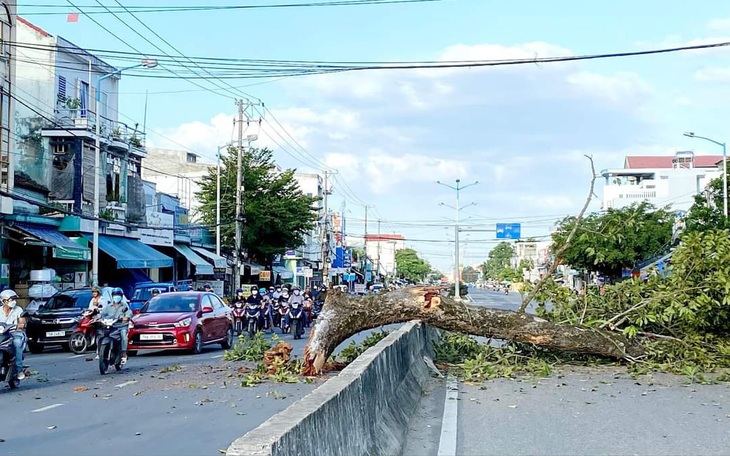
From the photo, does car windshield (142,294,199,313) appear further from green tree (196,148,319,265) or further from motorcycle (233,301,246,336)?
green tree (196,148,319,265)

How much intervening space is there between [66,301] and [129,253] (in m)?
13.8

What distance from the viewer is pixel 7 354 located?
516 inches

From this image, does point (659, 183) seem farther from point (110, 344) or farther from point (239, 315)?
point (110, 344)

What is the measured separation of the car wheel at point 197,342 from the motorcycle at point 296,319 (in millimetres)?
7529

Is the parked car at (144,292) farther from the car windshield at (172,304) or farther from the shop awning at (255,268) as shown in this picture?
the shop awning at (255,268)

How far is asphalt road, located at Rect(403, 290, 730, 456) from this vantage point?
28.7ft

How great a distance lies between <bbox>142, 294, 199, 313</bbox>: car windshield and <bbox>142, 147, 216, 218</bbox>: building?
3847cm

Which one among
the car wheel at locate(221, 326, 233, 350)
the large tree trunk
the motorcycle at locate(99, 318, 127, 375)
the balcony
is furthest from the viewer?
the balcony

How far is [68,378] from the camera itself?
15.1 m

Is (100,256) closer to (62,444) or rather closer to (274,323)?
(274,323)

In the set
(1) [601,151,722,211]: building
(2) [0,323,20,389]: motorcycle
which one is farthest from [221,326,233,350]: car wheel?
(1) [601,151,722,211]: building

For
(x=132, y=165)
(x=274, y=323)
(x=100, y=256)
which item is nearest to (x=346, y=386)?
(x=274, y=323)

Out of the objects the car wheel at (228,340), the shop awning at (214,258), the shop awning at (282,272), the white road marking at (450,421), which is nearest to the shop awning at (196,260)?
the shop awning at (214,258)

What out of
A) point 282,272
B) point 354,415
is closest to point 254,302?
point 354,415
